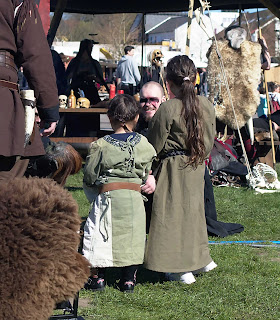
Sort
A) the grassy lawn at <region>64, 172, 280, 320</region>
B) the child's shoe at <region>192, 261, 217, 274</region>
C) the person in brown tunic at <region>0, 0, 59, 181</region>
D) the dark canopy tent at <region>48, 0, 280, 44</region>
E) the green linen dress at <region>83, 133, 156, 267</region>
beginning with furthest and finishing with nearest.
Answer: the dark canopy tent at <region>48, 0, 280, 44</region>, the child's shoe at <region>192, 261, 217, 274</region>, the green linen dress at <region>83, 133, 156, 267</region>, the grassy lawn at <region>64, 172, 280, 320</region>, the person in brown tunic at <region>0, 0, 59, 181</region>

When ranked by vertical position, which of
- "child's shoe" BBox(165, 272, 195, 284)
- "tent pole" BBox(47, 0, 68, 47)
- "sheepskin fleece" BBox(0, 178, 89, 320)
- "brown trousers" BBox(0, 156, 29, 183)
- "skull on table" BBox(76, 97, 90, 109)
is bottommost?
"child's shoe" BBox(165, 272, 195, 284)

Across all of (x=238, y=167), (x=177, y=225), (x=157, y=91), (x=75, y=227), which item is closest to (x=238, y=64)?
(x=238, y=167)

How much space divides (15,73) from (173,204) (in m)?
1.50

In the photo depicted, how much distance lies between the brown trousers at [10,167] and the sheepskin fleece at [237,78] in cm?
628


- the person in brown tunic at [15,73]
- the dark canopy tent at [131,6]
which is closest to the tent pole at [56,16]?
the dark canopy tent at [131,6]

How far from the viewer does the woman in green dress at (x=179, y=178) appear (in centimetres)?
427

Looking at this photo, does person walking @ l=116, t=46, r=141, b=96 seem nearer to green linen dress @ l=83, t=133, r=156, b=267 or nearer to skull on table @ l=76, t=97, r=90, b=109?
skull on table @ l=76, t=97, r=90, b=109

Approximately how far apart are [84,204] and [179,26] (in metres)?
78.4

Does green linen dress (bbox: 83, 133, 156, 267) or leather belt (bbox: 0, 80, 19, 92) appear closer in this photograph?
leather belt (bbox: 0, 80, 19, 92)

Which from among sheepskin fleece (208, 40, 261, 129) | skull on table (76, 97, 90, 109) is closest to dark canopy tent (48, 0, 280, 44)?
sheepskin fleece (208, 40, 261, 129)

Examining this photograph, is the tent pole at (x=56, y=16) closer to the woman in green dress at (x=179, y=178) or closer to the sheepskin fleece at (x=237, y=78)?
the sheepskin fleece at (x=237, y=78)

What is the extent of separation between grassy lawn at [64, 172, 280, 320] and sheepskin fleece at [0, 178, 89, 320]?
3.76ft

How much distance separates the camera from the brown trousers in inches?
132

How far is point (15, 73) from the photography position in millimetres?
3426
